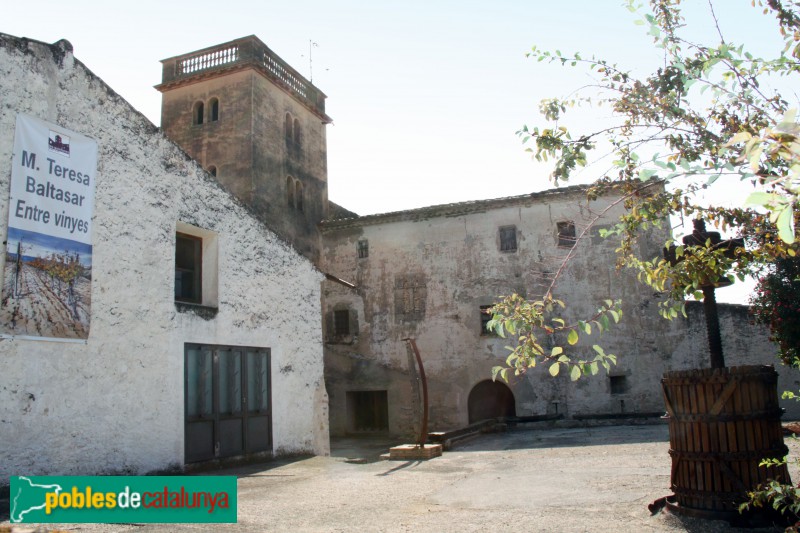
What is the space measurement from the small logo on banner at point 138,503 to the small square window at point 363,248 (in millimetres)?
19320

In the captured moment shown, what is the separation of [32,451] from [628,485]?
290 inches

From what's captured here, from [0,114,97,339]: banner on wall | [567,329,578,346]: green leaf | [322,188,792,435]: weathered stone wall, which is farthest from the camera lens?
[322,188,792,435]: weathered stone wall

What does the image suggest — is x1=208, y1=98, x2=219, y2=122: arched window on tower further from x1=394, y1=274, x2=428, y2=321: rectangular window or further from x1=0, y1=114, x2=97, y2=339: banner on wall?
x1=0, y1=114, x2=97, y2=339: banner on wall

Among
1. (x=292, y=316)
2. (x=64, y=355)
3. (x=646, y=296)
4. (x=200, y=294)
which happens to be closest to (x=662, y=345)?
→ (x=646, y=296)

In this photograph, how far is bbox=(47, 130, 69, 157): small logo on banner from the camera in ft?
28.3

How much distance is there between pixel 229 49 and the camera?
78.0ft

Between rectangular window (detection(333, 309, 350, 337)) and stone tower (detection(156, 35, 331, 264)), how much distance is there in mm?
2425

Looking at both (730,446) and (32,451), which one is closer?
(730,446)

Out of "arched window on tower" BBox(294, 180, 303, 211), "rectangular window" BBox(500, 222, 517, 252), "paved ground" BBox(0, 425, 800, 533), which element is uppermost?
"arched window on tower" BBox(294, 180, 303, 211)

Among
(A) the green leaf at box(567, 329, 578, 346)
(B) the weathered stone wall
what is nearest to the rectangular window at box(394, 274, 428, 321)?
(B) the weathered stone wall

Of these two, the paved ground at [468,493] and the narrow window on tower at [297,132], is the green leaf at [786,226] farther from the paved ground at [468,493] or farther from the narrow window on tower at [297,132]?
the narrow window on tower at [297,132]

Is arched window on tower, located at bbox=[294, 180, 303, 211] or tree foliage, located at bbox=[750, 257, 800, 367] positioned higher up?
arched window on tower, located at bbox=[294, 180, 303, 211]

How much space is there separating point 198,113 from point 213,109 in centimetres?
75

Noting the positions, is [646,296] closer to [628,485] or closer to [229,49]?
[628,485]
